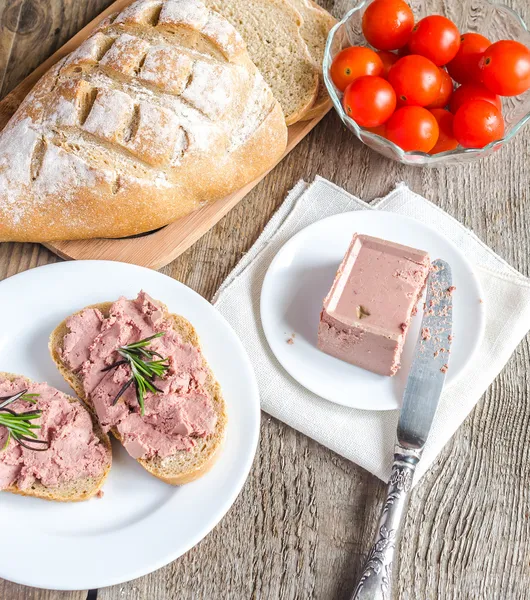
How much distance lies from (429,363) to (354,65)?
4.37ft

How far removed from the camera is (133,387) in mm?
2350

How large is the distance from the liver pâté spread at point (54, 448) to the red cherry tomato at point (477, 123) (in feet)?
6.37

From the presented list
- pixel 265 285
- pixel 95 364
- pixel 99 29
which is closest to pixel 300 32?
pixel 99 29

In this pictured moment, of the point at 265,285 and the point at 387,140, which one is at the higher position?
the point at 387,140

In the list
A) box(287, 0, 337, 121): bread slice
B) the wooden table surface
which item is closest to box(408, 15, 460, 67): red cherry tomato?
box(287, 0, 337, 121): bread slice

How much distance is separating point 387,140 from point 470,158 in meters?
0.40

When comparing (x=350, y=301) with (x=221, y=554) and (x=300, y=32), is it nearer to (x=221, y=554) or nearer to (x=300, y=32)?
(x=221, y=554)

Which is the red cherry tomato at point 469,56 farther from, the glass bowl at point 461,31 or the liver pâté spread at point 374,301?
the liver pâté spread at point 374,301

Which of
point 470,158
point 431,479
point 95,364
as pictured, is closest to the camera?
point 95,364

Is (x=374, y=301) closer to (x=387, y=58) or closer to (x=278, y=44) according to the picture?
(x=387, y=58)

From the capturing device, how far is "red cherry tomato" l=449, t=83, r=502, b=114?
8.95 ft

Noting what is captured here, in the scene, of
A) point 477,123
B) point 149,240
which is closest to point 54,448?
point 149,240

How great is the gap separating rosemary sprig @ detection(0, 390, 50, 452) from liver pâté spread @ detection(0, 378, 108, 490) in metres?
0.02

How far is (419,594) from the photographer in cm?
248
